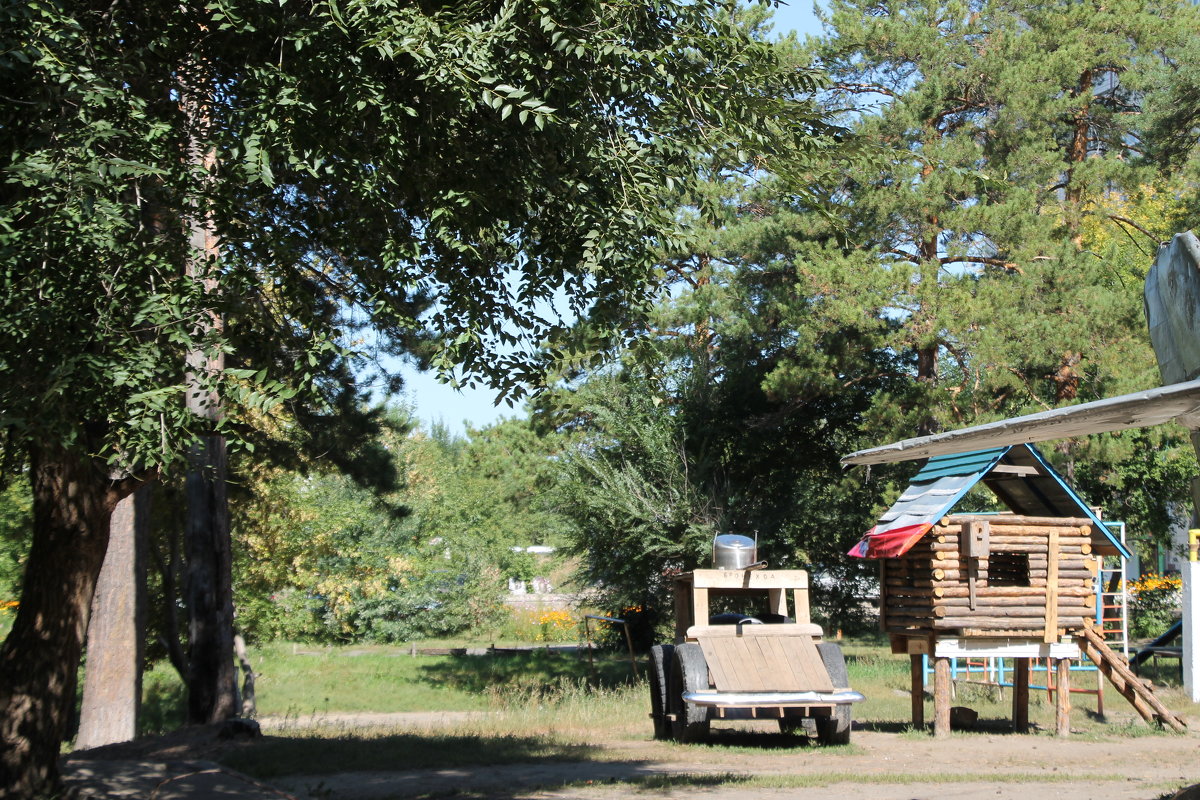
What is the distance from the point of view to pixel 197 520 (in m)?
13.7

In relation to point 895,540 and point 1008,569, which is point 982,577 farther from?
point 1008,569

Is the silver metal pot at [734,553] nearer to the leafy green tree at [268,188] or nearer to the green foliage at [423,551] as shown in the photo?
the leafy green tree at [268,188]

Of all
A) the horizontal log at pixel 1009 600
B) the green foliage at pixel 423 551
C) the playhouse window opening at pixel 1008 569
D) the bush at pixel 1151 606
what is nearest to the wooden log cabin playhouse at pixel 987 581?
the horizontal log at pixel 1009 600

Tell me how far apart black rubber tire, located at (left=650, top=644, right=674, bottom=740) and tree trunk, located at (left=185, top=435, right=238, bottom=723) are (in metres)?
5.41

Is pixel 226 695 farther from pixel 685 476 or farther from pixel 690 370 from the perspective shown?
pixel 690 370

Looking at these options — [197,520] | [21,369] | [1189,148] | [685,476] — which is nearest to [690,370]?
[685,476]

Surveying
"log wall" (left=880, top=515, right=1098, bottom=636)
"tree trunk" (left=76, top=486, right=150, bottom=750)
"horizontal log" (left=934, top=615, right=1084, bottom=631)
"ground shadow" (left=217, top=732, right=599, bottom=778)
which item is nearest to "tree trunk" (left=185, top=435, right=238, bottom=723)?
"tree trunk" (left=76, top=486, right=150, bottom=750)

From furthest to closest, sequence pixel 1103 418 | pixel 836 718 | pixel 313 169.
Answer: pixel 836 718 → pixel 313 169 → pixel 1103 418

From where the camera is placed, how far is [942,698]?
12688 millimetres

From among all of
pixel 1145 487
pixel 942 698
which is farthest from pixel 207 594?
pixel 1145 487

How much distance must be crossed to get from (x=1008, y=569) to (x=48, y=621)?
1236 centimetres

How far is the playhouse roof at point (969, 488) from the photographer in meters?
12.2

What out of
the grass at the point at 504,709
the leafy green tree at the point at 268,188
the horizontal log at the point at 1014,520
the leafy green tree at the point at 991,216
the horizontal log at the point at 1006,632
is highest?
the leafy green tree at the point at 991,216

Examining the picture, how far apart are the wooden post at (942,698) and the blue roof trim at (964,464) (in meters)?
2.25
